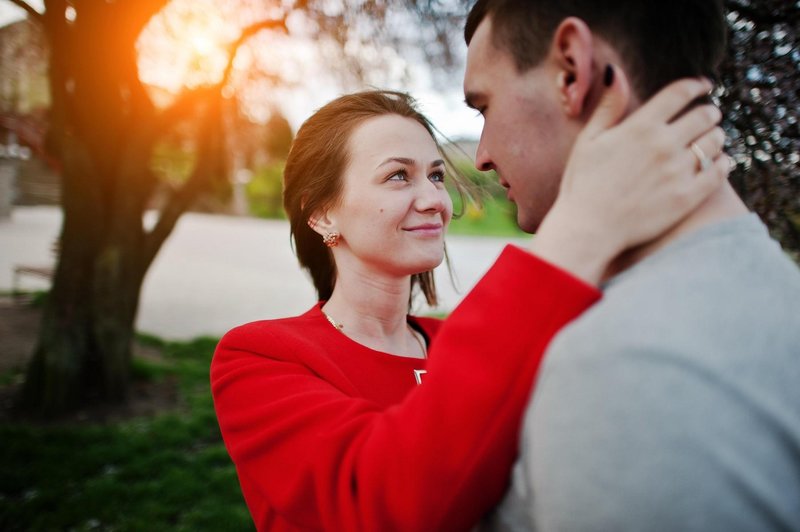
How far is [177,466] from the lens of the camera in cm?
476

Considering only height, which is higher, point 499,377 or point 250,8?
point 250,8

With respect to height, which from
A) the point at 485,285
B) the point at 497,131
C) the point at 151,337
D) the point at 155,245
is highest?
the point at 497,131

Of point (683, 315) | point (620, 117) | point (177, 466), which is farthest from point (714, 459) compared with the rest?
point (177, 466)

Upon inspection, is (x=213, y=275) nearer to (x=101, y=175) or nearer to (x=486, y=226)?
(x=101, y=175)

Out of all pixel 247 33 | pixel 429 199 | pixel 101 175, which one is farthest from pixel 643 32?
pixel 101 175

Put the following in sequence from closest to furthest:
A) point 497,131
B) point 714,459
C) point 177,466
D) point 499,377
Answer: point 714,459 → point 499,377 → point 497,131 → point 177,466

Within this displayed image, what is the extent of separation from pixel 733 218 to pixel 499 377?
1.71ft

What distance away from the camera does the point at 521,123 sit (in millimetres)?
1153

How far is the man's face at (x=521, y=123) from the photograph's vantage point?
3.68 feet

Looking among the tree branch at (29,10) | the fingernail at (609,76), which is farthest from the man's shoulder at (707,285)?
the tree branch at (29,10)

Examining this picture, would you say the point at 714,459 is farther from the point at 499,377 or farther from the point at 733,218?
the point at 733,218

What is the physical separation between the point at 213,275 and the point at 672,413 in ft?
49.5

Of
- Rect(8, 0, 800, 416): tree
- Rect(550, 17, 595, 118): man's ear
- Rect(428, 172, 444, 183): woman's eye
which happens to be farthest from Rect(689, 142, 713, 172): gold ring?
Rect(8, 0, 800, 416): tree

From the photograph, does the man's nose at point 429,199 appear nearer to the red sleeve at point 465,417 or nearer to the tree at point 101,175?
the red sleeve at point 465,417
